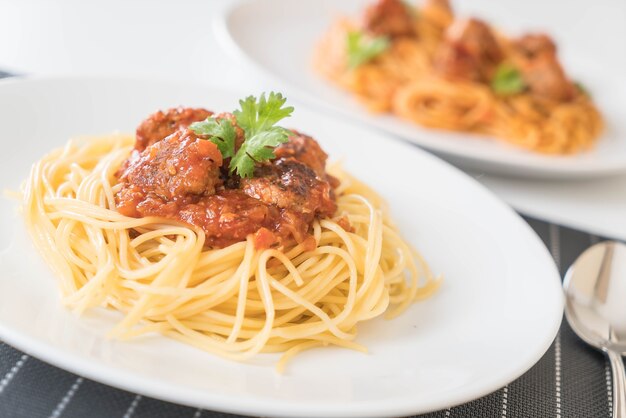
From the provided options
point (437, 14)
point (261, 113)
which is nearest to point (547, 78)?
point (437, 14)

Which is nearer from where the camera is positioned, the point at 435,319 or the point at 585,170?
the point at 435,319

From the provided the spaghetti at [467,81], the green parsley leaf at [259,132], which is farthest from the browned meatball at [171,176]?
the spaghetti at [467,81]

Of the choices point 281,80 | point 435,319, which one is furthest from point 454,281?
point 281,80

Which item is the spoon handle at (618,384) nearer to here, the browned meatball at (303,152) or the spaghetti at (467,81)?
the browned meatball at (303,152)

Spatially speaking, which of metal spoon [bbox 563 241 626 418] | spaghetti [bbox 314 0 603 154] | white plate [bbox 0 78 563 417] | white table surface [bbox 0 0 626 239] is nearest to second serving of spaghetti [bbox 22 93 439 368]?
white plate [bbox 0 78 563 417]

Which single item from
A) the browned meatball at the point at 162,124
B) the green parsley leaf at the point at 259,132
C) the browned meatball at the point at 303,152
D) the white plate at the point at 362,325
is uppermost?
the green parsley leaf at the point at 259,132

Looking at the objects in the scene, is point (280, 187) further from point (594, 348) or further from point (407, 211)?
point (594, 348)
